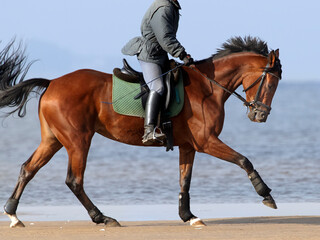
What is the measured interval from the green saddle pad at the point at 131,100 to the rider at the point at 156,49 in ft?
0.62

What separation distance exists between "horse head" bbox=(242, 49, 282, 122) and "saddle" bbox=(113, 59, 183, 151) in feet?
2.89

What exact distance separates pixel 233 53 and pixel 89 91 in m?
1.79

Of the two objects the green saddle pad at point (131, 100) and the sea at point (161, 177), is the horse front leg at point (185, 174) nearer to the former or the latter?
the green saddle pad at point (131, 100)

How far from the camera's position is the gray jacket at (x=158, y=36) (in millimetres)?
8836

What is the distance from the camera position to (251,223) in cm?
936

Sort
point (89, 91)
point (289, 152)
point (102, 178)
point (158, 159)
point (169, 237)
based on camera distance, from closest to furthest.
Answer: point (169, 237) → point (89, 91) → point (102, 178) → point (158, 159) → point (289, 152)

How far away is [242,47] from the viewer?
31.2 ft

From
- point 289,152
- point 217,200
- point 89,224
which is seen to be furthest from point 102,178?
point 289,152

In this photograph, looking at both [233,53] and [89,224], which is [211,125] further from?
[89,224]

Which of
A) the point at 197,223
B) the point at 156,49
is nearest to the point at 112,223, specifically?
the point at 197,223

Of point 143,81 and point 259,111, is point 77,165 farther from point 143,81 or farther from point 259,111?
point 259,111

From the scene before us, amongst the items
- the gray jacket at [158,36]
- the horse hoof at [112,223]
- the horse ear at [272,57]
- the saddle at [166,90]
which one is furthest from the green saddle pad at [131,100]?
the horse hoof at [112,223]

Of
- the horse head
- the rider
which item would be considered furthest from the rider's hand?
the horse head

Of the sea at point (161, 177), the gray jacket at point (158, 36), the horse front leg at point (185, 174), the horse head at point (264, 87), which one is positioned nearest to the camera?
the gray jacket at point (158, 36)
